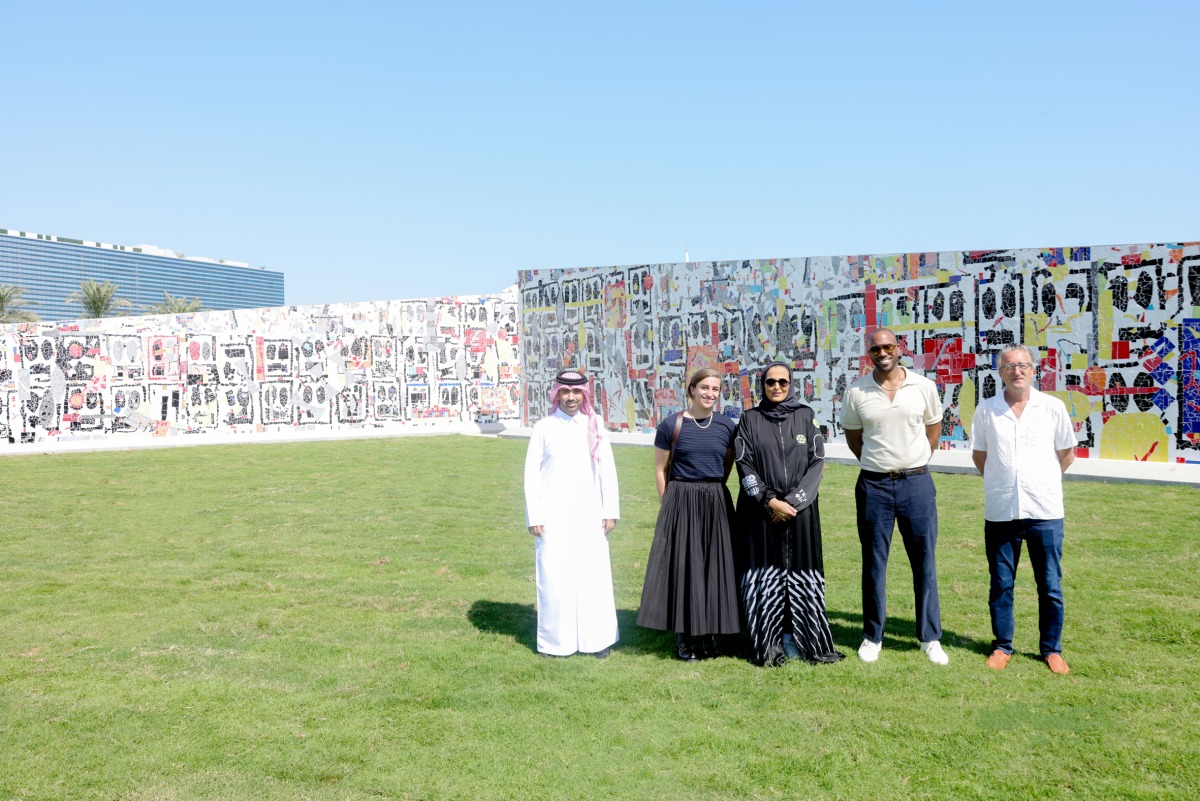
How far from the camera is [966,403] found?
1627 centimetres

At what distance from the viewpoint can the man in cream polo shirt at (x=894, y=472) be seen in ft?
17.0

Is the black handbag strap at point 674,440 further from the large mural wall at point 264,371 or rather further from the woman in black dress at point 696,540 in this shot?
the large mural wall at point 264,371

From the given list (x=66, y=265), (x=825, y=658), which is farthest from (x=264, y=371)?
(x=66, y=265)

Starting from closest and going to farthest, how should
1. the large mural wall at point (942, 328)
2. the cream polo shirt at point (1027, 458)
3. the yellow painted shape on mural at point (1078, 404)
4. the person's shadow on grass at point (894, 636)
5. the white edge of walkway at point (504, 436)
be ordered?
the cream polo shirt at point (1027, 458) < the person's shadow on grass at point (894, 636) < the white edge of walkway at point (504, 436) < the large mural wall at point (942, 328) < the yellow painted shape on mural at point (1078, 404)

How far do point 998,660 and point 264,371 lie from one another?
2436cm

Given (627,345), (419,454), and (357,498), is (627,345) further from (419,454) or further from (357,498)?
(357,498)

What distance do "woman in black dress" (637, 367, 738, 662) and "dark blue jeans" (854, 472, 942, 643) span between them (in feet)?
2.53

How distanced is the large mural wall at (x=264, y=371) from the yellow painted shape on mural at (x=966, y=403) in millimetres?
14317

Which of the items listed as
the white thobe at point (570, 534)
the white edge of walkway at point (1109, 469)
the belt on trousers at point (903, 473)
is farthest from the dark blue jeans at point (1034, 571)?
the white edge of walkway at point (1109, 469)

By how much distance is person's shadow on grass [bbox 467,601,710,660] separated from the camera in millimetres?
5820

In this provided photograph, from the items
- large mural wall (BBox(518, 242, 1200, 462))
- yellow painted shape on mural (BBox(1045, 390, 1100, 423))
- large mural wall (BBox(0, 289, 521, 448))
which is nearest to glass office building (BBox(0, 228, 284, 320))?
large mural wall (BBox(0, 289, 521, 448))

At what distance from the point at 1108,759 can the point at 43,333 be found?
27.3m

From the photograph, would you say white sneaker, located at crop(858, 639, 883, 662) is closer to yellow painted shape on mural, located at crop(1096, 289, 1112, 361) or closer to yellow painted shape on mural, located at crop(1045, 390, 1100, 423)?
yellow painted shape on mural, located at crop(1045, 390, 1100, 423)

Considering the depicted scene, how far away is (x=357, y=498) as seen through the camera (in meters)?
13.1
